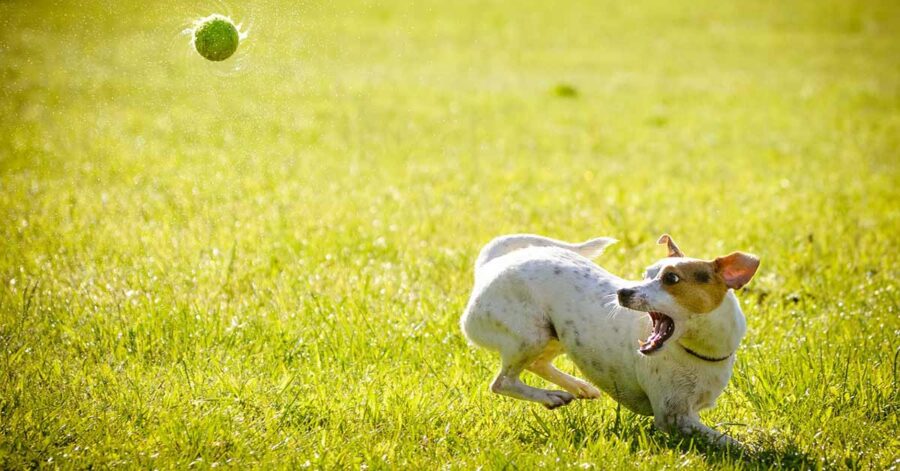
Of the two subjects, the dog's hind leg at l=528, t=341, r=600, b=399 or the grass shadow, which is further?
the dog's hind leg at l=528, t=341, r=600, b=399

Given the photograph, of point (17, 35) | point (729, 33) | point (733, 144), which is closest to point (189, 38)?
point (733, 144)

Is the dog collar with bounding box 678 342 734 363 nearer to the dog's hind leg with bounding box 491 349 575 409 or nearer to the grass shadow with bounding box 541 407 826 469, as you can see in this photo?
the grass shadow with bounding box 541 407 826 469

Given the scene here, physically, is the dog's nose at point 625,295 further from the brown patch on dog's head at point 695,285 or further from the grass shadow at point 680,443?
the grass shadow at point 680,443

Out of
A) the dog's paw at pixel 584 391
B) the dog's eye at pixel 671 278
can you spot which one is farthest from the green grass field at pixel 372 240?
the dog's eye at pixel 671 278

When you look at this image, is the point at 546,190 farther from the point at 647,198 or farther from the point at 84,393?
the point at 84,393

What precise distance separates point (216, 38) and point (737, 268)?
371cm

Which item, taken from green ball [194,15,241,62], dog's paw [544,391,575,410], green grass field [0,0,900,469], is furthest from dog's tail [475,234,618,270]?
green ball [194,15,241,62]

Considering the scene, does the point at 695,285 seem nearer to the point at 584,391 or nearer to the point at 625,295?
the point at 625,295

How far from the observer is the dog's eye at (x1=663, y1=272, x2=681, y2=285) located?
4.03 metres

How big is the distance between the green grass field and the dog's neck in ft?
1.37

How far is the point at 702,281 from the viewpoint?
4.04m

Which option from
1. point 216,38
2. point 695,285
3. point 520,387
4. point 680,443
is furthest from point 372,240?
point 680,443

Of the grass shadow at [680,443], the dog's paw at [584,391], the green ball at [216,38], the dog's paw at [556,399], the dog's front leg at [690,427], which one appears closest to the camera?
the grass shadow at [680,443]

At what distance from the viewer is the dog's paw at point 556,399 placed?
4309 mm
